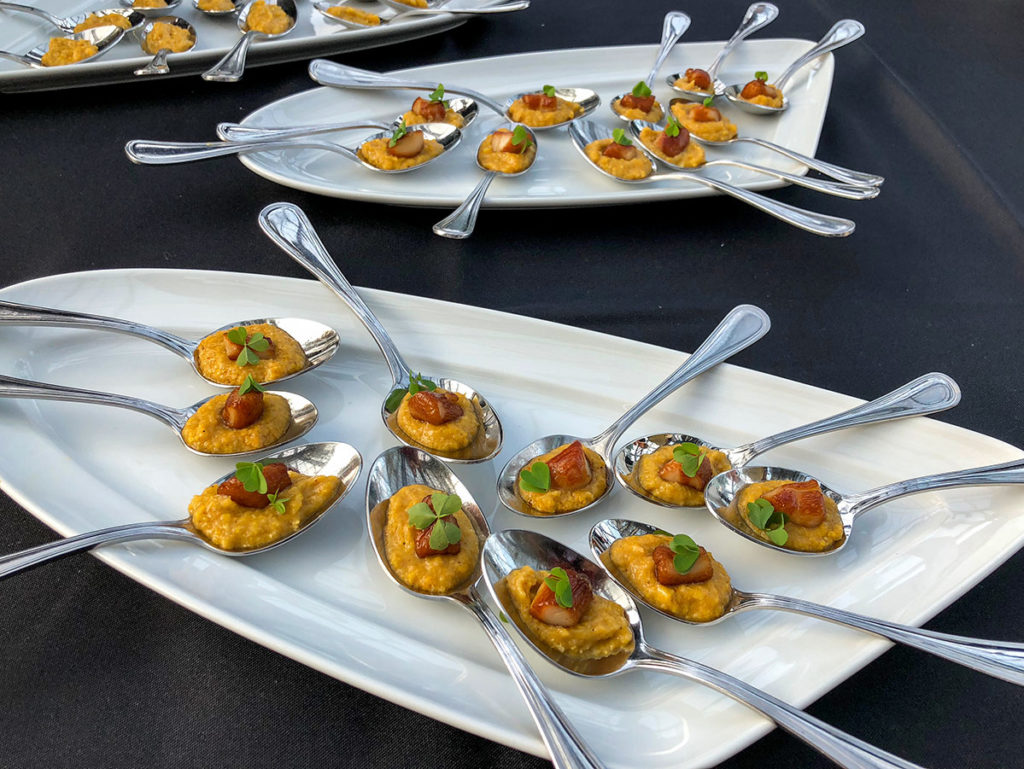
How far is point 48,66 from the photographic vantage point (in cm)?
219

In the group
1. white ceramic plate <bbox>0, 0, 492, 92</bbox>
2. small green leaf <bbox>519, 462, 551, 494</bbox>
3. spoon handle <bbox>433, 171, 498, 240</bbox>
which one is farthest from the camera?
white ceramic plate <bbox>0, 0, 492, 92</bbox>

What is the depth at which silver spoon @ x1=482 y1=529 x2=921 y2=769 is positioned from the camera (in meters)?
0.94

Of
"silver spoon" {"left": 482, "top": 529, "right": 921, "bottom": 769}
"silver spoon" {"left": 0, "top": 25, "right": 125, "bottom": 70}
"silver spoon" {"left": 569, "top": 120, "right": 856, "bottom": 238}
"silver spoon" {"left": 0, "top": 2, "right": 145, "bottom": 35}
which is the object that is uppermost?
"silver spoon" {"left": 0, "top": 2, "right": 145, "bottom": 35}

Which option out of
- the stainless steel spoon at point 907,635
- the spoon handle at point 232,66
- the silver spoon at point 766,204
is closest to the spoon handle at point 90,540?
the stainless steel spoon at point 907,635

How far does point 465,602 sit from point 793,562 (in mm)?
567

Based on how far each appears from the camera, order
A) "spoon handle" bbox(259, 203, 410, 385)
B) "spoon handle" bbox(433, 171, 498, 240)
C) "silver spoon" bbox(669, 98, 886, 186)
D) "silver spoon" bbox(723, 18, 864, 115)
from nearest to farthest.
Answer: "spoon handle" bbox(259, 203, 410, 385)
"spoon handle" bbox(433, 171, 498, 240)
"silver spoon" bbox(669, 98, 886, 186)
"silver spoon" bbox(723, 18, 864, 115)

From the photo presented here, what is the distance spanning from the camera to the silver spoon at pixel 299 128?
2000mm

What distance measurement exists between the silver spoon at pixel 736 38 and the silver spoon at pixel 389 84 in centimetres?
31

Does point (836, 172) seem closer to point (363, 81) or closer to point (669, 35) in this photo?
point (669, 35)

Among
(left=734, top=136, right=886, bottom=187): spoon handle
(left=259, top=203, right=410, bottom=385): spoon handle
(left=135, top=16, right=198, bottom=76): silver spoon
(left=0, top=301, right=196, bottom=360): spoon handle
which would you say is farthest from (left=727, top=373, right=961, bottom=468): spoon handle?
(left=135, top=16, right=198, bottom=76): silver spoon

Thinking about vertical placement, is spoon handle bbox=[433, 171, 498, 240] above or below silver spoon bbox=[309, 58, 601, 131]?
below

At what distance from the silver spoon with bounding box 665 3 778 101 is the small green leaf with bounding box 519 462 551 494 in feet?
5.43

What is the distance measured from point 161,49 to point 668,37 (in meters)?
1.68

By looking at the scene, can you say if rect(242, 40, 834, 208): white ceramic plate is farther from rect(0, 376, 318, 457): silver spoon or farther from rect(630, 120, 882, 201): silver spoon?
rect(0, 376, 318, 457): silver spoon
